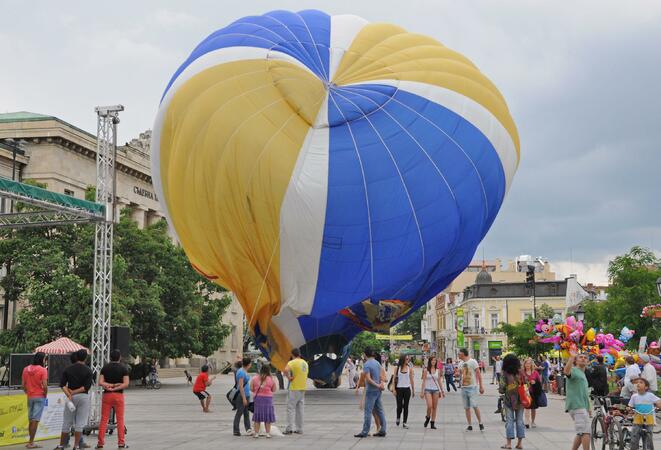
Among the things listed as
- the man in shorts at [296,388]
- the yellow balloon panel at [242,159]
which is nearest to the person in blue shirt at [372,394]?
the man in shorts at [296,388]

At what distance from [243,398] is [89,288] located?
21.5m

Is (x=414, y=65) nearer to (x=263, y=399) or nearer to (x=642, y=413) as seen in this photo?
(x=263, y=399)

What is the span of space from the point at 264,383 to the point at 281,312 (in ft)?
17.4

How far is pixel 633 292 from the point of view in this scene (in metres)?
41.3

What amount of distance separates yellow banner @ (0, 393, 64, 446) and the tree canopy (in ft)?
65.0

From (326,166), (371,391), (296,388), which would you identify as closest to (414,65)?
(326,166)

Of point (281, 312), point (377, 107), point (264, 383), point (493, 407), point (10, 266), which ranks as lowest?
point (493, 407)

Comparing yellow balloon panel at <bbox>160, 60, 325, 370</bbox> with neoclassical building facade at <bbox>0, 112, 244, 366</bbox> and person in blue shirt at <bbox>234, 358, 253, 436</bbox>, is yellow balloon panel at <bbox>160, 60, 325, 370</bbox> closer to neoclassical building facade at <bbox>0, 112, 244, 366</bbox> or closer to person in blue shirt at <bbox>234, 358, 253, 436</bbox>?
person in blue shirt at <bbox>234, 358, 253, 436</bbox>

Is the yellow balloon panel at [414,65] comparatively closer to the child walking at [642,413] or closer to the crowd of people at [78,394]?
the crowd of people at [78,394]

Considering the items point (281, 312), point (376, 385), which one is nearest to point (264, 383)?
point (376, 385)

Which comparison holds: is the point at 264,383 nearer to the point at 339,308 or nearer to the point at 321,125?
the point at 339,308

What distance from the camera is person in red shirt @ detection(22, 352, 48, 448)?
13625mm

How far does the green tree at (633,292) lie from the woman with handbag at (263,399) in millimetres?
29795

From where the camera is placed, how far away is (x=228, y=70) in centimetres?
1952
